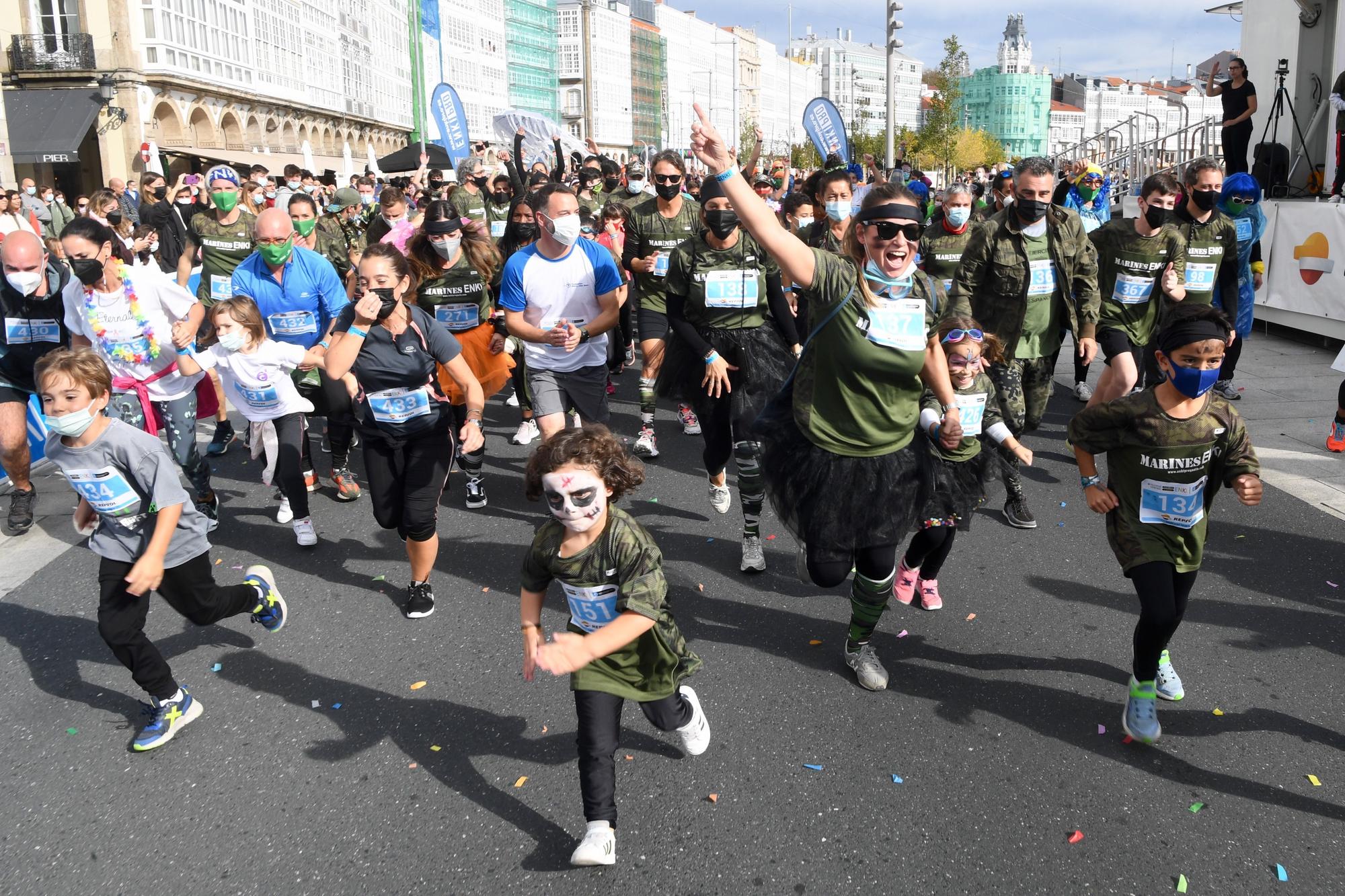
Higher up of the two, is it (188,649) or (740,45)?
(740,45)

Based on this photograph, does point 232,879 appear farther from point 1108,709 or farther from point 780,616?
point 1108,709

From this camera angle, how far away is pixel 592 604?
3365 mm

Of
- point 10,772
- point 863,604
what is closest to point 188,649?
point 10,772

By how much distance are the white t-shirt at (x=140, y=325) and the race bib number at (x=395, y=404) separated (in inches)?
70.8

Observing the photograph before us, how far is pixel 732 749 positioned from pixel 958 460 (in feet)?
5.74

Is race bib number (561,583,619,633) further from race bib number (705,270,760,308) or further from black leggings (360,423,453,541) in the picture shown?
race bib number (705,270,760,308)

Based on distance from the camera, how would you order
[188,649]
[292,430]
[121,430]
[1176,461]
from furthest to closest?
[292,430] → [188,649] → [121,430] → [1176,461]

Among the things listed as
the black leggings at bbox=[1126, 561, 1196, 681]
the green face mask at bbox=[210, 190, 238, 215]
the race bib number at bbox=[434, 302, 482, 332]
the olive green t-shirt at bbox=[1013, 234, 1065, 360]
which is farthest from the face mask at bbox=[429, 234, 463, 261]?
the black leggings at bbox=[1126, 561, 1196, 681]

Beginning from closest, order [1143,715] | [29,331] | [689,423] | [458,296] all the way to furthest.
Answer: [1143,715] → [29,331] → [458,296] → [689,423]

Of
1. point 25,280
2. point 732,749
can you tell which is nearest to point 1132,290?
point 732,749

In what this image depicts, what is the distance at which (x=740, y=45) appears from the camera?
161000 mm

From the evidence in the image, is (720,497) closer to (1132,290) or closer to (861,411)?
(861,411)

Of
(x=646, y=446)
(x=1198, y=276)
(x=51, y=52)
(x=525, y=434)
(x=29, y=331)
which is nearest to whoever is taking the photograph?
(x=29, y=331)

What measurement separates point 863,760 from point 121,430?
3.08 meters
